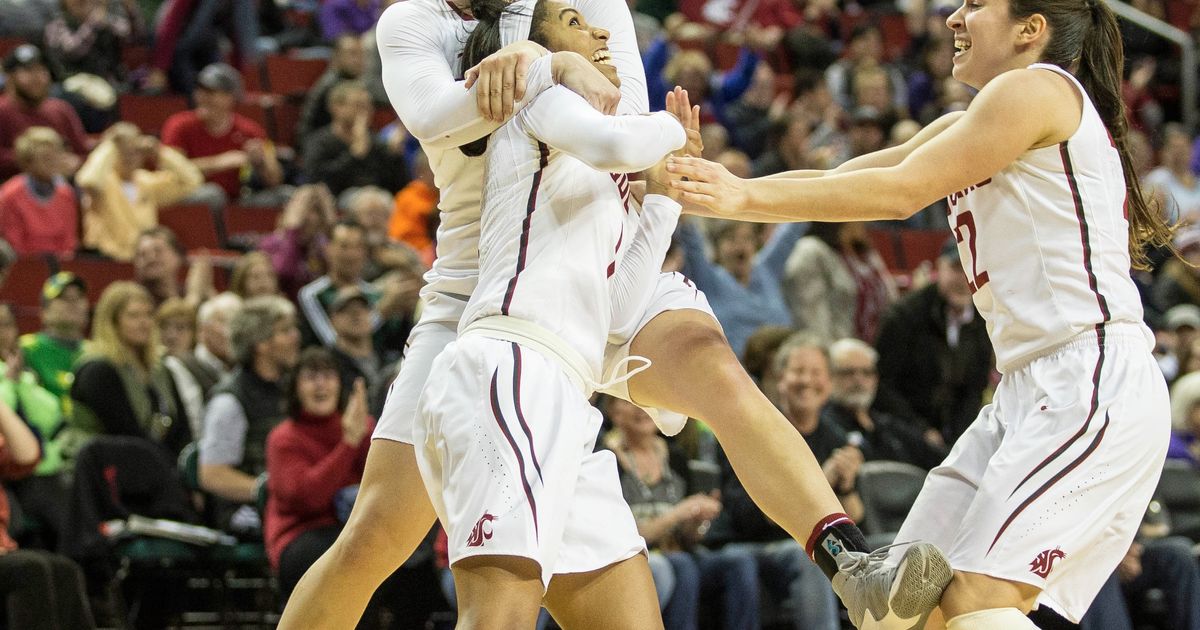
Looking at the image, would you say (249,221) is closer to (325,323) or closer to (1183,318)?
(325,323)

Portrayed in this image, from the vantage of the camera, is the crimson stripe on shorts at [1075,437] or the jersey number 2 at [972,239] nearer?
the crimson stripe on shorts at [1075,437]

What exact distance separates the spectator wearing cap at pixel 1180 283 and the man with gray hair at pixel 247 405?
5.74 meters

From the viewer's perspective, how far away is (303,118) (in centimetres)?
1167

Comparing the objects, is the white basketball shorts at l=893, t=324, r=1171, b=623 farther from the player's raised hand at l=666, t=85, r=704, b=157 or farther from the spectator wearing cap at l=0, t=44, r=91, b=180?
the spectator wearing cap at l=0, t=44, r=91, b=180

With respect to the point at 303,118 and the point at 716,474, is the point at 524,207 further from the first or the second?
the point at 303,118

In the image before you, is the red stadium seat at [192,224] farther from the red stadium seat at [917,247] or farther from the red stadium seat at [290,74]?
the red stadium seat at [917,247]

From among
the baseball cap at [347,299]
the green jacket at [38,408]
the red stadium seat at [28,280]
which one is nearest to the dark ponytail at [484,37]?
the green jacket at [38,408]

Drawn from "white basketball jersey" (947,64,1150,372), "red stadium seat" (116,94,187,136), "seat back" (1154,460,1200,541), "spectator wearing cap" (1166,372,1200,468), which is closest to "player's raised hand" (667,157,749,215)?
"white basketball jersey" (947,64,1150,372)

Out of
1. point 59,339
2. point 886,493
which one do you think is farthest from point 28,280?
point 886,493

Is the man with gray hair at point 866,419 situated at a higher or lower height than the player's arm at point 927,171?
lower

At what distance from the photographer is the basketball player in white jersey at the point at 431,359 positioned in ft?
12.0

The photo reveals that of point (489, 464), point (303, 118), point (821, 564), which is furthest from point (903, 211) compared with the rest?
point (303, 118)

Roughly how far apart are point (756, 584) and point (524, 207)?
3.71 m

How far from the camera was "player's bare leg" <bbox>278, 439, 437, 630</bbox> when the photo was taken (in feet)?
→ 12.5
